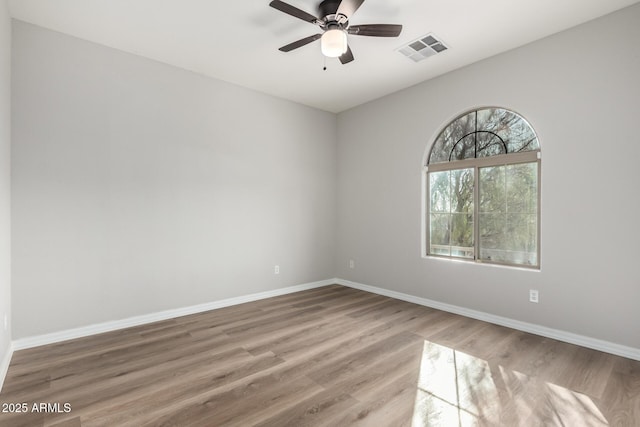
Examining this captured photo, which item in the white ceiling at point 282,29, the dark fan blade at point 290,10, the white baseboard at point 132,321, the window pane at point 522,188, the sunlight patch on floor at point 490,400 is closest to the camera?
the sunlight patch on floor at point 490,400

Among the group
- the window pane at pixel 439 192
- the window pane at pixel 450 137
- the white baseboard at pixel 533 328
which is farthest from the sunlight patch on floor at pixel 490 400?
the window pane at pixel 450 137

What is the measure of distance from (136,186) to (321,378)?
9.31ft

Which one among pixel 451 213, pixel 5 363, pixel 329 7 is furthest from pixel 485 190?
pixel 5 363

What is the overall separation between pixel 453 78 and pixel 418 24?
4.03 ft

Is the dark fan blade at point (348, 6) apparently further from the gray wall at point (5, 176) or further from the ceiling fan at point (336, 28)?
the gray wall at point (5, 176)

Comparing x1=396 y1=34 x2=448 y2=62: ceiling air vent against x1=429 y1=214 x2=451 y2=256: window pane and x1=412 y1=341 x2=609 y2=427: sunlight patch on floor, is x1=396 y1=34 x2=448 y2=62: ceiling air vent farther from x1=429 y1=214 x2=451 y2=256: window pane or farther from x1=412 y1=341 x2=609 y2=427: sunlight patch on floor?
x1=412 y1=341 x2=609 y2=427: sunlight patch on floor

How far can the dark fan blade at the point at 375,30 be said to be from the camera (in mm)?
2559

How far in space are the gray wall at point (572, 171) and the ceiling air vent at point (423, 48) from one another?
640mm

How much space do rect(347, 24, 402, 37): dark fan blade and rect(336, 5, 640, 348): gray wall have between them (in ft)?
5.35

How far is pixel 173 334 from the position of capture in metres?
3.19

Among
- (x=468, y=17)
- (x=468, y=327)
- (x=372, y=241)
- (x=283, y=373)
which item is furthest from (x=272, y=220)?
(x=468, y=17)

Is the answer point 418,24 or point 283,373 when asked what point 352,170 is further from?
point 283,373

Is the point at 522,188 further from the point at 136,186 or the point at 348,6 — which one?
the point at 136,186

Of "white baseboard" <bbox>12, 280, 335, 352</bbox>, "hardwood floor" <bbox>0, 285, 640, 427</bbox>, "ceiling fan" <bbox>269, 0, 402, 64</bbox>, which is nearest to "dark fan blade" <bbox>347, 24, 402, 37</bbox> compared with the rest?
"ceiling fan" <bbox>269, 0, 402, 64</bbox>
